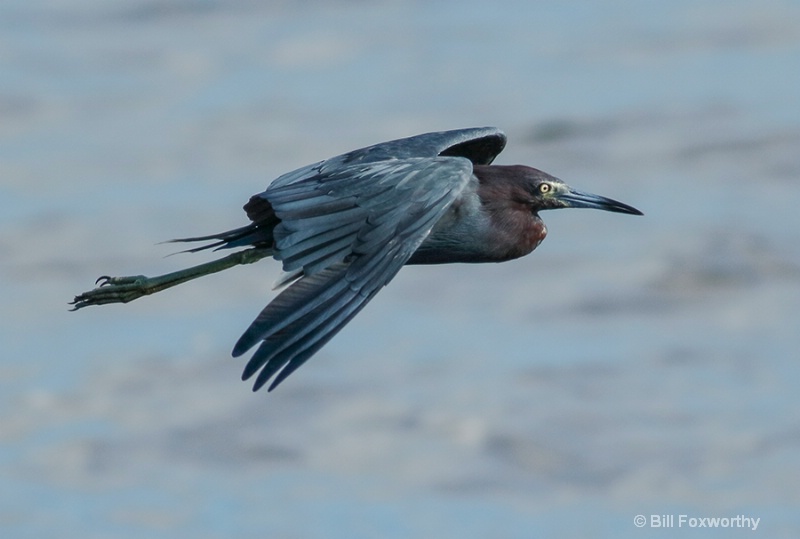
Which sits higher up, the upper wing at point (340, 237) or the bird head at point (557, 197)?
the bird head at point (557, 197)

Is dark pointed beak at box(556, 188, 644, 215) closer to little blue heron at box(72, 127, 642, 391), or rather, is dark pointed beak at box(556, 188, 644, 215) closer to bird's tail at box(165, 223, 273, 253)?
little blue heron at box(72, 127, 642, 391)

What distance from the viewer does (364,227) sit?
33.0ft

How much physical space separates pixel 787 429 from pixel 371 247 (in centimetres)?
2412

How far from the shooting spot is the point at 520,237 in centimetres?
1119

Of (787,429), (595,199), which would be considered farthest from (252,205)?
(787,429)

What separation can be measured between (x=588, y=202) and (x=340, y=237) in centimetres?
217

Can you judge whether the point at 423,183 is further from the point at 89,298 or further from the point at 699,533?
the point at 699,533

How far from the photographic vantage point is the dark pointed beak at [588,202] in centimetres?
1148

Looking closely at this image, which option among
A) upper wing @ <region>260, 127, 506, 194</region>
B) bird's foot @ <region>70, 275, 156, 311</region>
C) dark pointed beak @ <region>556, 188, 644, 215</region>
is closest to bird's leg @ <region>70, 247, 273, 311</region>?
bird's foot @ <region>70, 275, 156, 311</region>

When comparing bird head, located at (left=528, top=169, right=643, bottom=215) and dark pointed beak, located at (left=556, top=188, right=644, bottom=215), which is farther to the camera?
dark pointed beak, located at (left=556, top=188, right=644, bottom=215)

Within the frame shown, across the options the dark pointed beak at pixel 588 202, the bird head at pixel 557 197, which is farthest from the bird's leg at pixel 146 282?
the dark pointed beak at pixel 588 202

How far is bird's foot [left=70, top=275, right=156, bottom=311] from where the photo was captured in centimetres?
1158

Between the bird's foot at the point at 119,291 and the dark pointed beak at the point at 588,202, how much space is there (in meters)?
2.52

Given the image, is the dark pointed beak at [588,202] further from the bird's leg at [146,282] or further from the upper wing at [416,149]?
the bird's leg at [146,282]
